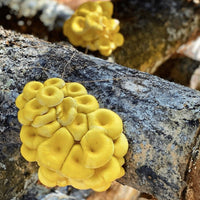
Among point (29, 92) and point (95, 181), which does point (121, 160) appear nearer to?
point (95, 181)

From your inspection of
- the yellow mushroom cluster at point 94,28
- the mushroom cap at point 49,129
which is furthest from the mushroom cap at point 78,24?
the mushroom cap at point 49,129

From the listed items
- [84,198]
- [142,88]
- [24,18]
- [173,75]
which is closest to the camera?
[142,88]

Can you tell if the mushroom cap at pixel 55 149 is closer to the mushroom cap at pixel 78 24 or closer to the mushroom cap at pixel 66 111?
the mushroom cap at pixel 66 111

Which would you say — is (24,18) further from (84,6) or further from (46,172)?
(46,172)

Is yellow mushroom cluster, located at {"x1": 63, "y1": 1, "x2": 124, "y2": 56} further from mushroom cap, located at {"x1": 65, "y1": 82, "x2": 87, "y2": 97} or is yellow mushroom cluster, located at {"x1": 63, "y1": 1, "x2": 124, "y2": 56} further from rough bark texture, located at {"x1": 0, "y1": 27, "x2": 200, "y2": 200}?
mushroom cap, located at {"x1": 65, "y1": 82, "x2": 87, "y2": 97}

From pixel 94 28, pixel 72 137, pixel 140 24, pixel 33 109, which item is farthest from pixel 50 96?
pixel 140 24

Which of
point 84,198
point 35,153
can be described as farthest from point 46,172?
point 84,198

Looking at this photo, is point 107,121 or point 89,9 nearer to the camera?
point 107,121
